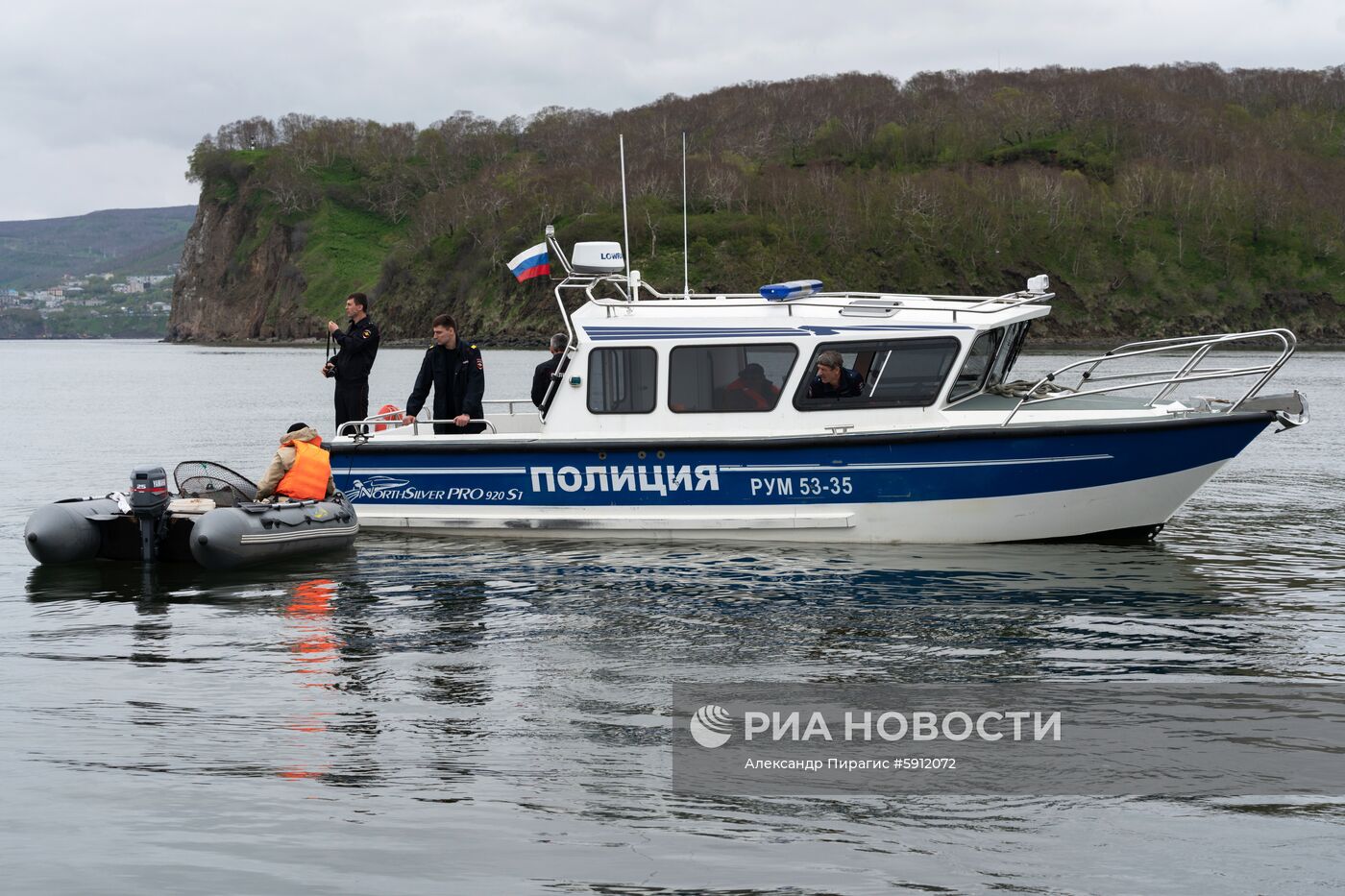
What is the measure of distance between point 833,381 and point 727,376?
1.01 meters

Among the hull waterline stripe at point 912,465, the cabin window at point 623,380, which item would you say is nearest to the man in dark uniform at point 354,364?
the cabin window at point 623,380

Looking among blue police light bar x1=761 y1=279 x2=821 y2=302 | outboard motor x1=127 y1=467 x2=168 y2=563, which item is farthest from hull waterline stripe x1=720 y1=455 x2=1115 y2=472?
outboard motor x1=127 y1=467 x2=168 y2=563

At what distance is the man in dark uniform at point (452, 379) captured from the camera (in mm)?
13922

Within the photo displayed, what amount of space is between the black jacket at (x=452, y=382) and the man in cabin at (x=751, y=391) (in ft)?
8.59

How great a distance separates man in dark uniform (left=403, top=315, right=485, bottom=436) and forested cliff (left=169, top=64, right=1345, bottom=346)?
88809 mm

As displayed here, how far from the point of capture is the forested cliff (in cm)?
11156

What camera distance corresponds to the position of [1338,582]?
1171 centimetres

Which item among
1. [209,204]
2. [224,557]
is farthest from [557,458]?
[209,204]

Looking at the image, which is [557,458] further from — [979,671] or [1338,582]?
[1338,582]

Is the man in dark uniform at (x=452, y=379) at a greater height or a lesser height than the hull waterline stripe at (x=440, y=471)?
greater

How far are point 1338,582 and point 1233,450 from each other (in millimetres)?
1442

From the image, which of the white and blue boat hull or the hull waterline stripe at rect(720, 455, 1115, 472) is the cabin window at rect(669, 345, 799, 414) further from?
the hull waterline stripe at rect(720, 455, 1115, 472)

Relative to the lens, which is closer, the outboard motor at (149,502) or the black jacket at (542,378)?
the outboard motor at (149,502)

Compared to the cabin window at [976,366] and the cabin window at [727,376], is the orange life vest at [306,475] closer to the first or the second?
the cabin window at [727,376]
